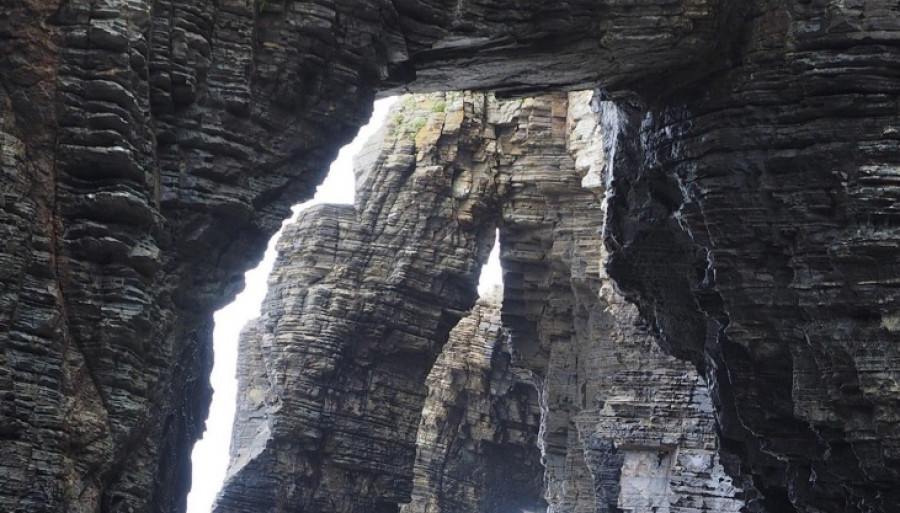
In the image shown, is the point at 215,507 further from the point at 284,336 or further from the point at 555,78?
the point at 555,78

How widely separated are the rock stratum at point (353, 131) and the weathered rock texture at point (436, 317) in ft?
24.8

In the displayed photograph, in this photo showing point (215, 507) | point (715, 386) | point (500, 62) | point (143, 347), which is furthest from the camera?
point (215, 507)

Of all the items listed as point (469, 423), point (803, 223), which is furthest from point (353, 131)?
point (469, 423)

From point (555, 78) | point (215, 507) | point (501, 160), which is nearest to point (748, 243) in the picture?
point (555, 78)

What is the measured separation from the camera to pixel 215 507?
3547 cm

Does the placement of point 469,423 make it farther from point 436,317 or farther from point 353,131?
point 353,131

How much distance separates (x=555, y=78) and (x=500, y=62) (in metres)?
1.37

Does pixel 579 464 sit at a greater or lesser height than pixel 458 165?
lesser

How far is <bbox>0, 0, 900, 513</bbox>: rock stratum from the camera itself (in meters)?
17.1

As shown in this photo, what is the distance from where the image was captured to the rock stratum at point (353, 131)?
1708cm

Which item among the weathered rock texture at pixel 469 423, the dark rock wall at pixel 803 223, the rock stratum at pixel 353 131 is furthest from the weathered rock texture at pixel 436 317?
the dark rock wall at pixel 803 223

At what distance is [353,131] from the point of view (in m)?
20.9

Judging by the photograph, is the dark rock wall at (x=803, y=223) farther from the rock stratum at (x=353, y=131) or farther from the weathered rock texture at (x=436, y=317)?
the weathered rock texture at (x=436, y=317)

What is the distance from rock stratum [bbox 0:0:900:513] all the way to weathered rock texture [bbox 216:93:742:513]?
755cm
